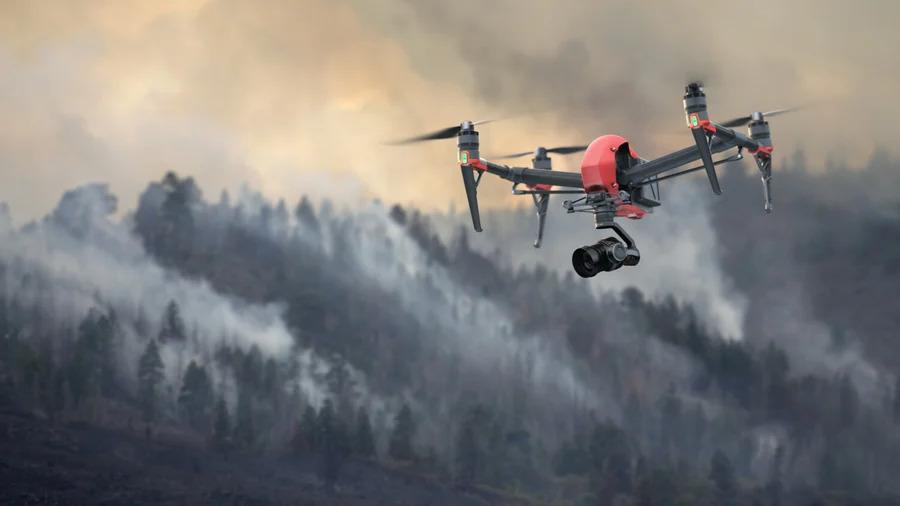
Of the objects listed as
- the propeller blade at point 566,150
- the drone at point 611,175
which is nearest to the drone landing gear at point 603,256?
the drone at point 611,175

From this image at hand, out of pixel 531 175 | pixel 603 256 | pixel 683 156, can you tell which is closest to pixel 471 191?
pixel 531 175

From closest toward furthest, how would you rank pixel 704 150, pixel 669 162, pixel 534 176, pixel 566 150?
pixel 704 150
pixel 669 162
pixel 534 176
pixel 566 150

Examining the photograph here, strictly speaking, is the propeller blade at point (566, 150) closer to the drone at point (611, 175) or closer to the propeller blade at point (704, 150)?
the drone at point (611, 175)

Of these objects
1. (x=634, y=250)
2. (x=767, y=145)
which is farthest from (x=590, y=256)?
(x=767, y=145)

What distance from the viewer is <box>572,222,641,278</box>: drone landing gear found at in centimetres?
10981

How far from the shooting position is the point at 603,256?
110000mm

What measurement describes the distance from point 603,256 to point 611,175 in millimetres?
6868

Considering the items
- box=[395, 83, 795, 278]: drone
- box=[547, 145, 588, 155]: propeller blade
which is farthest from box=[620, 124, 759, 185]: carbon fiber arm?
box=[547, 145, 588, 155]: propeller blade

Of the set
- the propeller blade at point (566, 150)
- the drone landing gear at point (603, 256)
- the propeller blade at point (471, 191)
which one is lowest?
the drone landing gear at point (603, 256)

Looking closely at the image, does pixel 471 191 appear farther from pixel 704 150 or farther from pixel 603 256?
pixel 704 150

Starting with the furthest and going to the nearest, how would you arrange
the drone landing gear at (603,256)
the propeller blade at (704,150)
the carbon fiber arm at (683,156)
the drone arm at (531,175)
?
the drone arm at (531,175) → the drone landing gear at (603,256) → the carbon fiber arm at (683,156) → the propeller blade at (704,150)

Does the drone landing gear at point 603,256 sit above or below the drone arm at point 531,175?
below

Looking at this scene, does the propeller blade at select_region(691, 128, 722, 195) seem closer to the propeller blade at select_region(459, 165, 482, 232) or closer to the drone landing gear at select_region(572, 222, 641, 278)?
the drone landing gear at select_region(572, 222, 641, 278)

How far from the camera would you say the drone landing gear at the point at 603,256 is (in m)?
110
